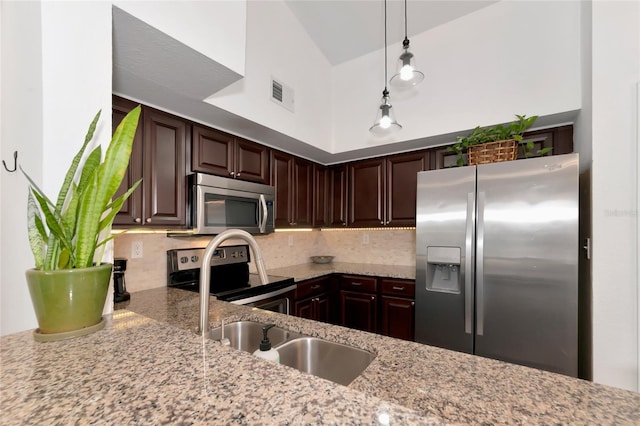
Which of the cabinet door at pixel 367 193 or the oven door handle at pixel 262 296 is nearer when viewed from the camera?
the oven door handle at pixel 262 296

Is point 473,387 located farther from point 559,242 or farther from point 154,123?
point 154,123

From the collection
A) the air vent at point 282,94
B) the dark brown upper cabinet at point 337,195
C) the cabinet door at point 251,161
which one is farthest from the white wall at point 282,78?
the dark brown upper cabinet at point 337,195

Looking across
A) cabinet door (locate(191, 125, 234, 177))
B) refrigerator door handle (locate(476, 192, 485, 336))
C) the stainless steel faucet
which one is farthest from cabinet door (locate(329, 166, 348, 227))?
the stainless steel faucet

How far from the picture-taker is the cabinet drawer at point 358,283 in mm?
2903

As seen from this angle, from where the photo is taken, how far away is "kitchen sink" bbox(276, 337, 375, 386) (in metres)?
1.00

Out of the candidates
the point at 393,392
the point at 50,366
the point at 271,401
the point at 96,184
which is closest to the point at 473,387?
the point at 393,392

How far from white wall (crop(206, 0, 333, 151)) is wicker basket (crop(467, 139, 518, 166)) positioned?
4.81 ft

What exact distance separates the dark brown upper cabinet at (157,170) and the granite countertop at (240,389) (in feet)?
3.79

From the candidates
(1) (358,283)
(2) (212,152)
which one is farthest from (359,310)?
(2) (212,152)

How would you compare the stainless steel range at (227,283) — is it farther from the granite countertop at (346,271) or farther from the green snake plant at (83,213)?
the green snake plant at (83,213)

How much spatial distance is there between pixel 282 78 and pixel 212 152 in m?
0.91

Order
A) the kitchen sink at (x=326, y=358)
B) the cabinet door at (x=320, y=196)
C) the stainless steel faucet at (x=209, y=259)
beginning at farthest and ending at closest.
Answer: the cabinet door at (x=320, y=196) < the kitchen sink at (x=326, y=358) < the stainless steel faucet at (x=209, y=259)

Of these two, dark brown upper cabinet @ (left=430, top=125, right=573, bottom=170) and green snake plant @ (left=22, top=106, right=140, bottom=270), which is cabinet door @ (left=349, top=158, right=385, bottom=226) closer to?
dark brown upper cabinet @ (left=430, top=125, right=573, bottom=170)

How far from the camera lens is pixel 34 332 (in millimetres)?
739
